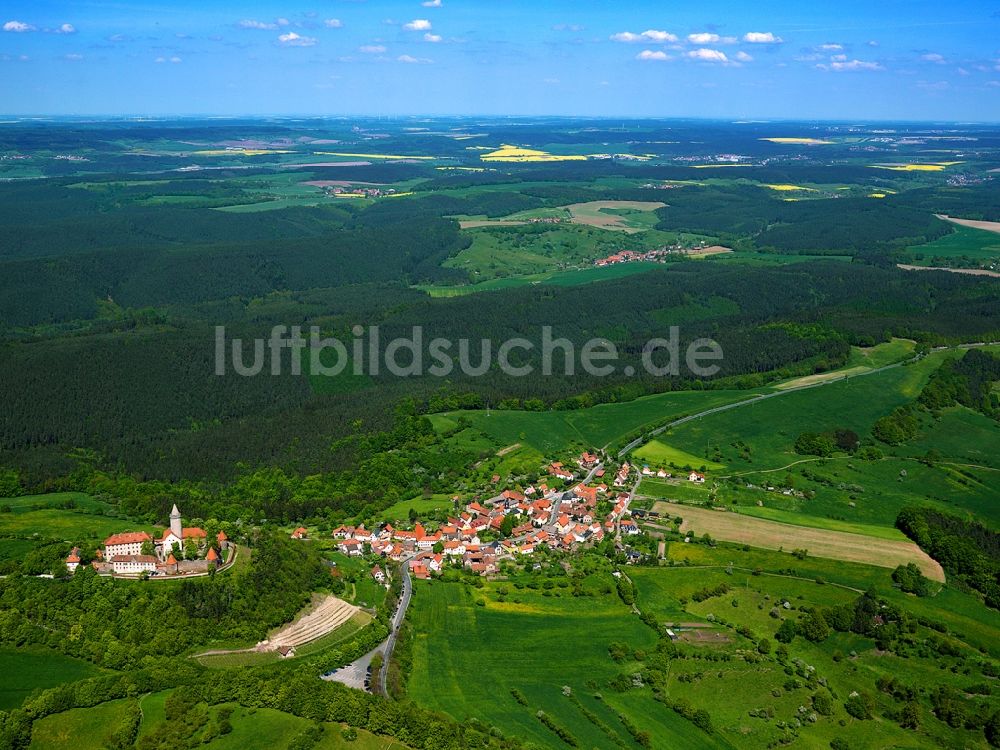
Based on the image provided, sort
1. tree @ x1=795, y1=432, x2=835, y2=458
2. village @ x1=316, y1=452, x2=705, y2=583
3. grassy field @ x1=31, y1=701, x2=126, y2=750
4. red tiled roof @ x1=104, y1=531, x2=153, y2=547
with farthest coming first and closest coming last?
A: tree @ x1=795, y1=432, x2=835, y2=458
village @ x1=316, y1=452, x2=705, y2=583
red tiled roof @ x1=104, y1=531, x2=153, y2=547
grassy field @ x1=31, y1=701, x2=126, y2=750

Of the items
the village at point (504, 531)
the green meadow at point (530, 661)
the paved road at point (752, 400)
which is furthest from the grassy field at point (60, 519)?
the paved road at point (752, 400)

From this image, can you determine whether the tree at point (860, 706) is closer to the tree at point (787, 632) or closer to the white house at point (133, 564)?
the tree at point (787, 632)

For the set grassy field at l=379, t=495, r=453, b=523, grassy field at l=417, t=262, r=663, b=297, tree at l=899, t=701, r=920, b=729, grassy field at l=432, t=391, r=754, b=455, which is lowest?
tree at l=899, t=701, r=920, b=729

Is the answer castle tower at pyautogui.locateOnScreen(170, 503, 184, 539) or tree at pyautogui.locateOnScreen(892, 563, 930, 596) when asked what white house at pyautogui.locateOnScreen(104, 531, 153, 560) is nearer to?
castle tower at pyautogui.locateOnScreen(170, 503, 184, 539)

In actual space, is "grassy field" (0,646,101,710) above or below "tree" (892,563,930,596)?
above

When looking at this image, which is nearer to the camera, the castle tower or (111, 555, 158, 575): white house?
(111, 555, 158, 575): white house

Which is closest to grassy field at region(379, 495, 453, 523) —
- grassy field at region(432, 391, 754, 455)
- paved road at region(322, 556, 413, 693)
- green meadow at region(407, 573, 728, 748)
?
green meadow at region(407, 573, 728, 748)
